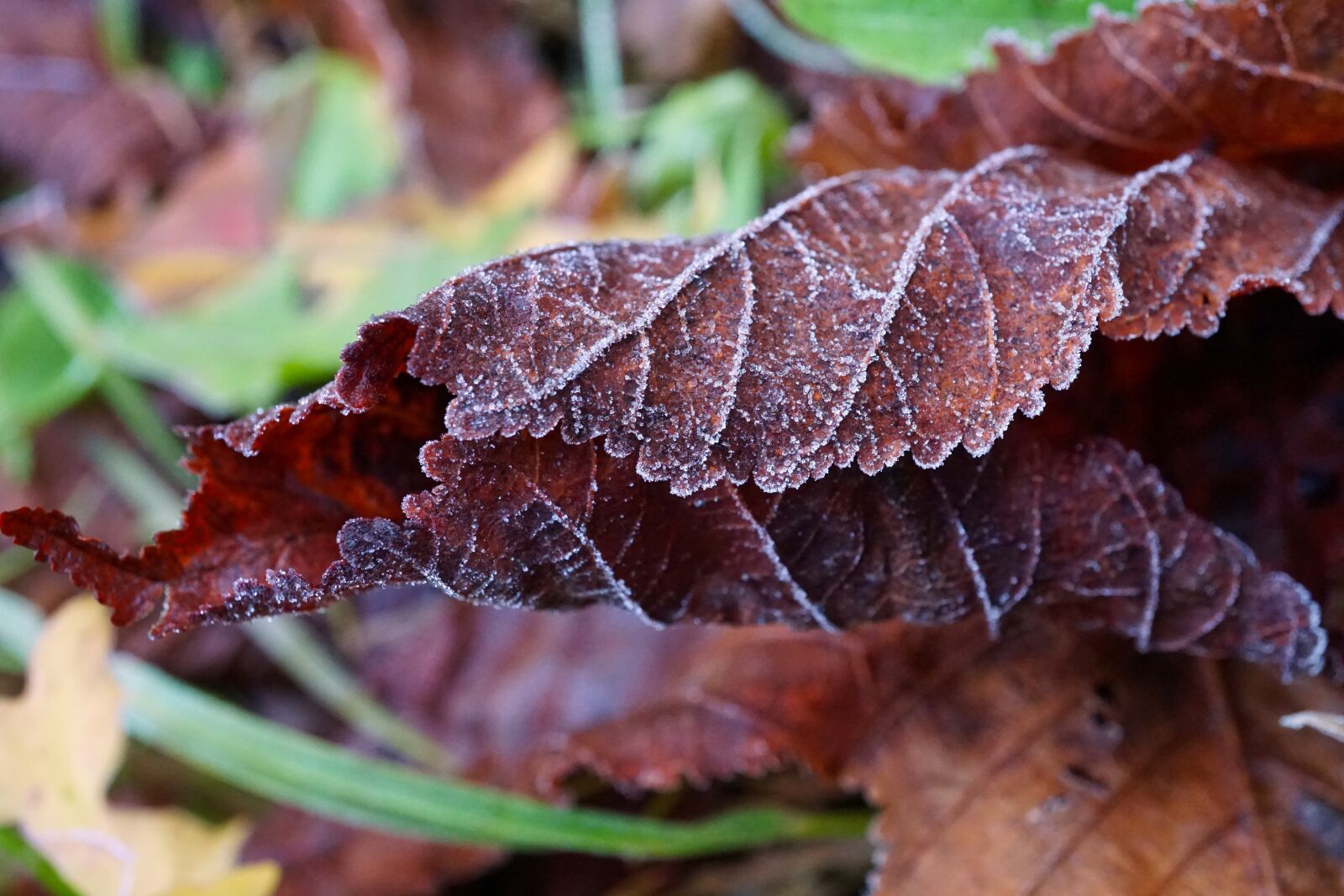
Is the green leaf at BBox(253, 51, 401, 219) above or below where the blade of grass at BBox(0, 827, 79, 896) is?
above

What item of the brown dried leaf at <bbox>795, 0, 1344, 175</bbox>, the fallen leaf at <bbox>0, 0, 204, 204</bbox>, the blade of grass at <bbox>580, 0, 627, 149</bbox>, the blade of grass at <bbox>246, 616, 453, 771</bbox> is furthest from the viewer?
the fallen leaf at <bbox>0, 0, 204, 204</bbox>

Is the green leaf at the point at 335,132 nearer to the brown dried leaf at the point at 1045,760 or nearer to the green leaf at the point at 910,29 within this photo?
the green leaf at the point at 910,29

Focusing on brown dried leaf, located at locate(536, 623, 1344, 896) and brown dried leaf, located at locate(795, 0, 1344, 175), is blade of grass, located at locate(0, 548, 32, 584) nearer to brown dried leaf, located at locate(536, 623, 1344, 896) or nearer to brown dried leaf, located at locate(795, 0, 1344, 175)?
brown dried leaf, located at locate(536, 623, 1344, 896)

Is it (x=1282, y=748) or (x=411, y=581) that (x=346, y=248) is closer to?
(x=411, y=581)

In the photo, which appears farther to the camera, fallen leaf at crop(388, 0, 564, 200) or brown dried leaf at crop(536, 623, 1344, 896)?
fallen leaf at crop(388, 0, 564, 200)

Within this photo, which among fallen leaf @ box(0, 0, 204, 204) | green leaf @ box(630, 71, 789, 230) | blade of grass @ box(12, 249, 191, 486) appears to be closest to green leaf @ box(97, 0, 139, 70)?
fallen leaf @ box(0, 0, 204, 204)

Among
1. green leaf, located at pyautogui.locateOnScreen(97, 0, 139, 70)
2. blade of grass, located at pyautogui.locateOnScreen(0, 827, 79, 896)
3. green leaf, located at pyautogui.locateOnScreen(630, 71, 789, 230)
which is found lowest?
blade of grass, located at pyautogui.locateOnScreen(0, 827, 79, 896)
